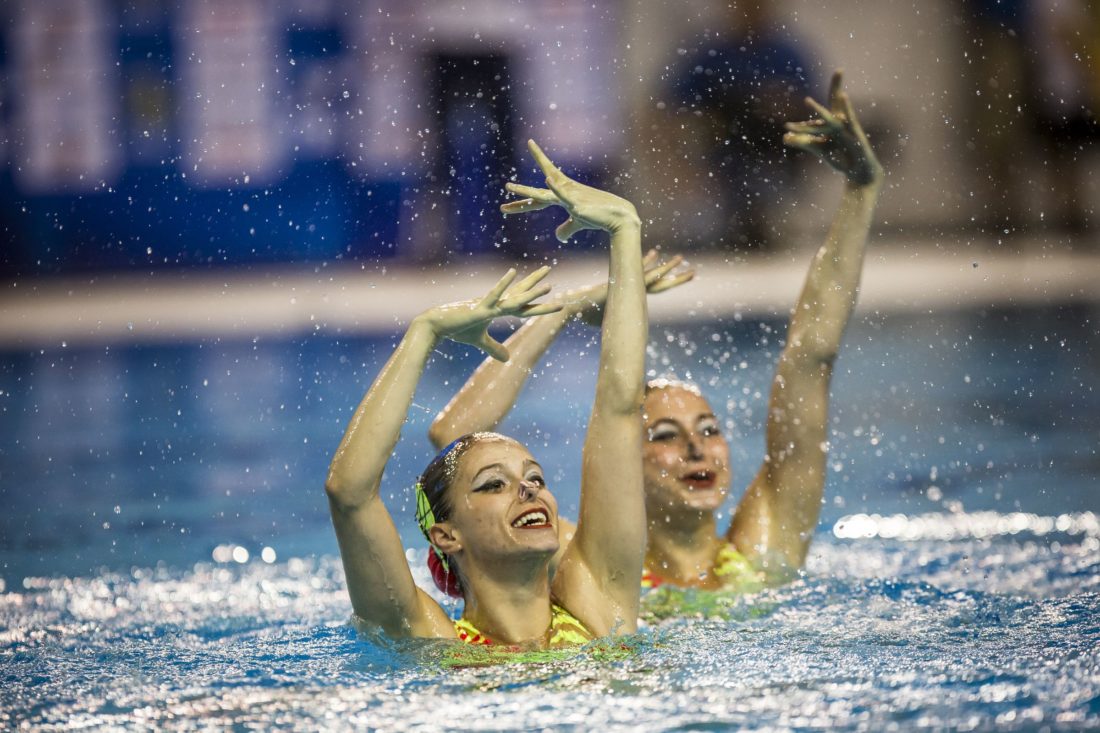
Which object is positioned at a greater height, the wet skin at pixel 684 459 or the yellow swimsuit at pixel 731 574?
the wet skin at pixel 684 459

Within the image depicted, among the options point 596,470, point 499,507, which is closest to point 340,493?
point 499,507

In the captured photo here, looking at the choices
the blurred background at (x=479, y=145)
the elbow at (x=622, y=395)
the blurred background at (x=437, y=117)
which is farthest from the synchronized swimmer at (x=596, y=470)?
the blurred background at (x=437, y=117)

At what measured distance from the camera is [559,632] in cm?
372

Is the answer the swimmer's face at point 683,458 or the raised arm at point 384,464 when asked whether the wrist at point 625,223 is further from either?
the swimmer's face at point 683,458

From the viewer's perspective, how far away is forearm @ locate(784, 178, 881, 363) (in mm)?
4320

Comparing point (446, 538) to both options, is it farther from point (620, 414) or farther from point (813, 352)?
point (813, 352)

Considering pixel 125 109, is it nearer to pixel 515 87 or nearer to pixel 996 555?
pixel 515 87

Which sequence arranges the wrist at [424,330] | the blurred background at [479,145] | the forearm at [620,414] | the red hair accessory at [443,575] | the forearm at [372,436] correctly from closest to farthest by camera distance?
the forearm at [372,436], the wrist at [424,330], the forearm at [620,414], the red hair accessory at [443,575], the blurred background at [479,145]

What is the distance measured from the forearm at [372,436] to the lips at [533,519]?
15.5 inches

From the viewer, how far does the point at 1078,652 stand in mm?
3727

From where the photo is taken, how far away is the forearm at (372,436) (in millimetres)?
3305

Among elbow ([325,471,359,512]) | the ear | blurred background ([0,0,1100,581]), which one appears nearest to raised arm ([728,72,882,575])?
the ear

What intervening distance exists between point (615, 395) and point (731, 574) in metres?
1.29

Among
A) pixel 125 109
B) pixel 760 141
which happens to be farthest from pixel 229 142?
pixel 760 141
